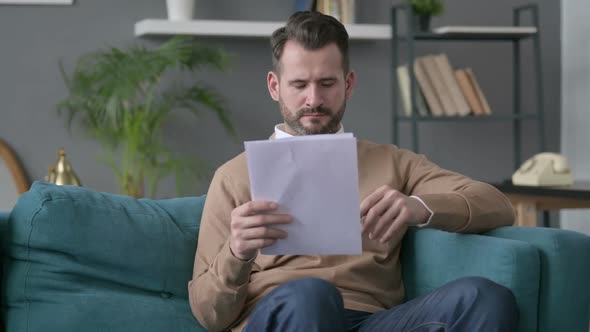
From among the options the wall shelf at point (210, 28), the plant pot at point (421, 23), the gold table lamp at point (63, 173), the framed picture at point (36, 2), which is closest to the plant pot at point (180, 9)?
the wall shelf at point (210, 28)

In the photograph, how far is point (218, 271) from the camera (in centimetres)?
185

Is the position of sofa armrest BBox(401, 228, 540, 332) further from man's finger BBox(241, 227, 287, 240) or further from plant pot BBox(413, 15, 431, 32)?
plant pot BBox(413, 15, 431, 32)

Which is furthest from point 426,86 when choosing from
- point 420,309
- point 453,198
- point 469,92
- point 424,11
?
point 420,309

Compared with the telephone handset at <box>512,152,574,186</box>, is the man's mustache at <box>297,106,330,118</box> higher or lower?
higher

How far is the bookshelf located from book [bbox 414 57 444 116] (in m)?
0.04

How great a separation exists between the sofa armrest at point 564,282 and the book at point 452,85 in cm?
240

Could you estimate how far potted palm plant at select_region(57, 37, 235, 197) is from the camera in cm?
357

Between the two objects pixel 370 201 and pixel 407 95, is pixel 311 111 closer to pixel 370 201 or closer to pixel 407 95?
pixel 370 201

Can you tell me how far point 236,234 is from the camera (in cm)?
174

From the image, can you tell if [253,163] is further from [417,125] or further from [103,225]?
[417,125]

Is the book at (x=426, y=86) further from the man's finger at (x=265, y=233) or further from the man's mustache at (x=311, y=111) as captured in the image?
the man's finger at (x=265, y=233)

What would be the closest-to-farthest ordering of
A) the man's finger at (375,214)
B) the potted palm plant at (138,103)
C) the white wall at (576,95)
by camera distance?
Answer: the man's finger at (375,214)
the potted palm plant at (138,103)
the white wall at (576,95)

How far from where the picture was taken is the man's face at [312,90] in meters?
2.05

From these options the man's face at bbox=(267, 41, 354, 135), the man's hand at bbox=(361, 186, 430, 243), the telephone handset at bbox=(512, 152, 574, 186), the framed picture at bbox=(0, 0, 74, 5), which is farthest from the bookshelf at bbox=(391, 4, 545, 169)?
the man's hand at bbox=(361, 186, 430, 243)
